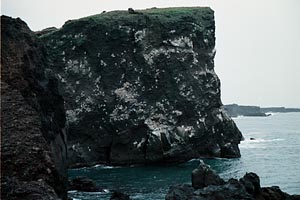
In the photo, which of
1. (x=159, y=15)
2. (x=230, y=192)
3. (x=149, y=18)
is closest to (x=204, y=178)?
(x=230, y=192)

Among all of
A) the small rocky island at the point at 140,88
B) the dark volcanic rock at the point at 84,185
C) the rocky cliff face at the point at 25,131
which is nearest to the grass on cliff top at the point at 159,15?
the small rocky island at the point at 140,88

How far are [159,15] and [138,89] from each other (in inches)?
668

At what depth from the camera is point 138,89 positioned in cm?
8075

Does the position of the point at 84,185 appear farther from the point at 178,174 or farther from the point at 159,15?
the point at 159,15

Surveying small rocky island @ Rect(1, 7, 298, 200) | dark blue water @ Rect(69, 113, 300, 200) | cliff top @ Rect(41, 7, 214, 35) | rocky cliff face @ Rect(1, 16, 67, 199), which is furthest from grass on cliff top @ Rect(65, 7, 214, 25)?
rocky cliff face @ Rect(1, 16, 67, 199)

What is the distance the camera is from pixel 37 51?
1662 inches

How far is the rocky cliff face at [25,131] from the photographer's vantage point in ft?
54.3

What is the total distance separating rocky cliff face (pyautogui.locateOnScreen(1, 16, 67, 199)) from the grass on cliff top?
45017mm

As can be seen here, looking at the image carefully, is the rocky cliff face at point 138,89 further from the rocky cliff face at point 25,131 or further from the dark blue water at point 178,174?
the rocky cliff face at point 25,131

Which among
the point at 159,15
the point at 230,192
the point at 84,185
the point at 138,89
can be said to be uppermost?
the point at 159,15

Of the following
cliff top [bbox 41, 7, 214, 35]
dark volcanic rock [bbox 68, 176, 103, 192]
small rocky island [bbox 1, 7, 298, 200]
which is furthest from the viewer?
cliff top [bbox 41, 7, 214, 35]

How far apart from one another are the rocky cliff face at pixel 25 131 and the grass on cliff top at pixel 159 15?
4502cm

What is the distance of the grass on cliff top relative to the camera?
84.7 m

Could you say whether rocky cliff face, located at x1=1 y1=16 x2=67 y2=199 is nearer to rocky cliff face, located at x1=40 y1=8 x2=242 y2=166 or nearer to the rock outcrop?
the rock outcrop
